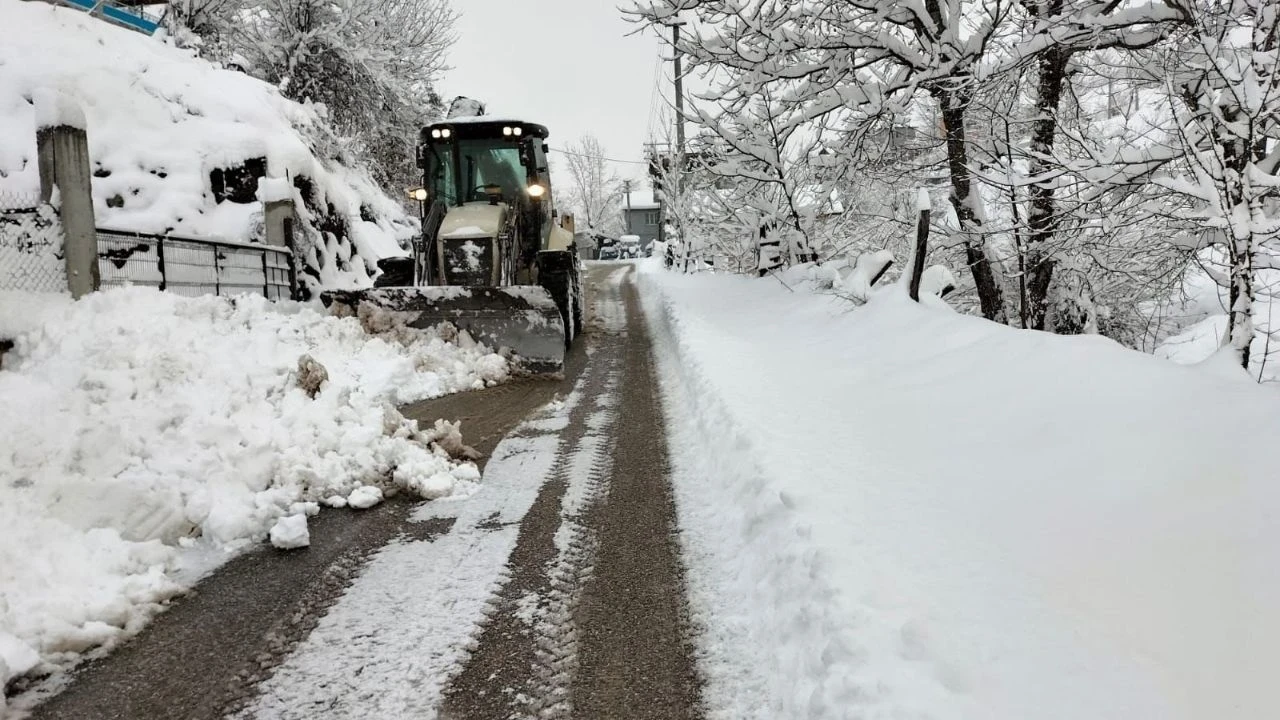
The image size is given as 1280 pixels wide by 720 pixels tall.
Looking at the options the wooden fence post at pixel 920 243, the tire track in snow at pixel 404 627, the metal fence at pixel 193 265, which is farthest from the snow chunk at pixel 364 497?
the wooden fence post at pixel 920 243

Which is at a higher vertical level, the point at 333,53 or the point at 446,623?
the point at 333,53

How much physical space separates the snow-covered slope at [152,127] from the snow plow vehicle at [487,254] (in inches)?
155

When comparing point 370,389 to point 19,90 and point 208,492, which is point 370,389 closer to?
point 208,492

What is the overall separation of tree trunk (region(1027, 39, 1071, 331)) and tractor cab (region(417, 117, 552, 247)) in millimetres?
6174

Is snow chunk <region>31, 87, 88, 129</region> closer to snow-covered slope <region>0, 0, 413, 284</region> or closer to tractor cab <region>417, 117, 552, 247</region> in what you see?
snow-covered slope <region>0, 0, 413, 284</region>

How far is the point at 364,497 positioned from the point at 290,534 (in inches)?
24.8

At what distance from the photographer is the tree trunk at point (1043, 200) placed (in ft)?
21.6

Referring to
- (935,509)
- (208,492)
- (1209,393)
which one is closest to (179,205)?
(208,492)

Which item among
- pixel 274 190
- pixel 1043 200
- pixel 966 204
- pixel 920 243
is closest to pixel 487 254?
pixel 274 190

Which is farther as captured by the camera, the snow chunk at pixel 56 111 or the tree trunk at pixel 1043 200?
the tree trunk at pixel 1043 200

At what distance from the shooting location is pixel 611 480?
188 inches

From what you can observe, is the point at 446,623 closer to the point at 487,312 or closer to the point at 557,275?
the point at 487,312

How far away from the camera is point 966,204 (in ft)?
27.6

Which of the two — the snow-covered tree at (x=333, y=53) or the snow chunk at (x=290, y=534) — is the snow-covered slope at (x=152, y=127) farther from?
the snow chunk at (x=290, y=534)
